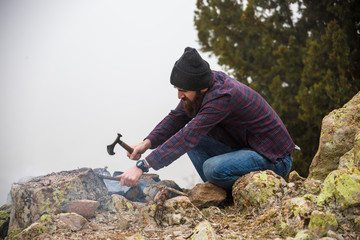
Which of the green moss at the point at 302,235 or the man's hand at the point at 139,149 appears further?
the man's hand at the point at 139,149

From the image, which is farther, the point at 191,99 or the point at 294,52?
the point at 294,52

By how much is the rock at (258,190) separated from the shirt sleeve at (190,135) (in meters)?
0.58

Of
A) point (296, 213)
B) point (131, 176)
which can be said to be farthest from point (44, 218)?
point (296, 213)

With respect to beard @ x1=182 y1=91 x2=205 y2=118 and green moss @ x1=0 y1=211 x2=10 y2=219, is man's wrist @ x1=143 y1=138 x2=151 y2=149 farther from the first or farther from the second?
green moss @ x1=0 y1=211 x2=10 y2=219

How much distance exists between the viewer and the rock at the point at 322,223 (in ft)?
6.63

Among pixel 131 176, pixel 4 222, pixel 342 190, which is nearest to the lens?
pixel 342 190

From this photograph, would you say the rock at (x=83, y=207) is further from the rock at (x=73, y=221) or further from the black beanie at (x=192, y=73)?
the black beanie at (x=192, y=73)

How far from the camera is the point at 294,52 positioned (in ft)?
23.0

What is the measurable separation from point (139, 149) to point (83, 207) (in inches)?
30.5

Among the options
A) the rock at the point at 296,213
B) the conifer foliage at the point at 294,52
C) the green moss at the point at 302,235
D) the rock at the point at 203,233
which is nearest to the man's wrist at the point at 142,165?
the rock at the point at 203,233

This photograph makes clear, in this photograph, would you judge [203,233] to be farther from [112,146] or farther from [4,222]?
[4,222]

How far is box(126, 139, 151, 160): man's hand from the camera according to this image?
3.44m

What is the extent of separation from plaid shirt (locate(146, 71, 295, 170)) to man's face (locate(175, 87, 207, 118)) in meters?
0.15

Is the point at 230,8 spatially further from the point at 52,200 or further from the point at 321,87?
the point at 52,200
